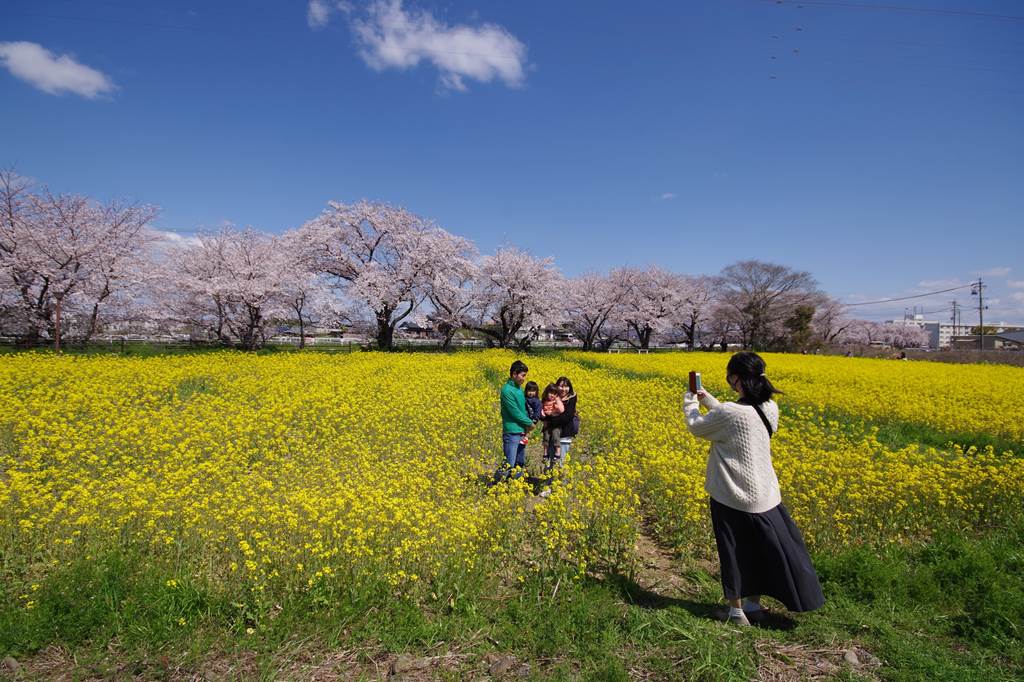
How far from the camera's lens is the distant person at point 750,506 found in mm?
3053

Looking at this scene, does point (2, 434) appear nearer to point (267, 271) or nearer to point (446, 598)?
point (446, 598)

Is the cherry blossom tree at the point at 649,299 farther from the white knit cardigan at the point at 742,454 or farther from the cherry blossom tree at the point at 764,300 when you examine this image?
the white knit cardigan at the point at 742,454

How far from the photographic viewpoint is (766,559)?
3.09 m

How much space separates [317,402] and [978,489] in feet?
30.6

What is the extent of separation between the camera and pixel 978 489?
16.8 ft

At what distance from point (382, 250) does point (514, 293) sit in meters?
8.77

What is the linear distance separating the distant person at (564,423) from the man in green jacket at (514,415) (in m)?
0.43

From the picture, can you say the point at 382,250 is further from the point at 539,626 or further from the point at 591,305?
the point at 539,626

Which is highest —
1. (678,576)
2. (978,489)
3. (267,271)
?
(267,271)

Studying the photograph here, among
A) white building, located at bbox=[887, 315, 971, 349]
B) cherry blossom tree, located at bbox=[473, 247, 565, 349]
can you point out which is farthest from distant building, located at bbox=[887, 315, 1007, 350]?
cherry blossom tree, located at bbox=[473, 247, 565, 349]

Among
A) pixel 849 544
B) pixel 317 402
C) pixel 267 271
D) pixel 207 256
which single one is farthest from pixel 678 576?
pixel 207 256

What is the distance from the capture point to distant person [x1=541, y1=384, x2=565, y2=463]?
5.98m

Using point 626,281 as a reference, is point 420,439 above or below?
below

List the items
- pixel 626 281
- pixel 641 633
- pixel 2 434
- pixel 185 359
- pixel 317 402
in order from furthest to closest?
pixel 626 281, pixel 185 359, pixel 317 402, pixel 2 434, pixel 641 633
